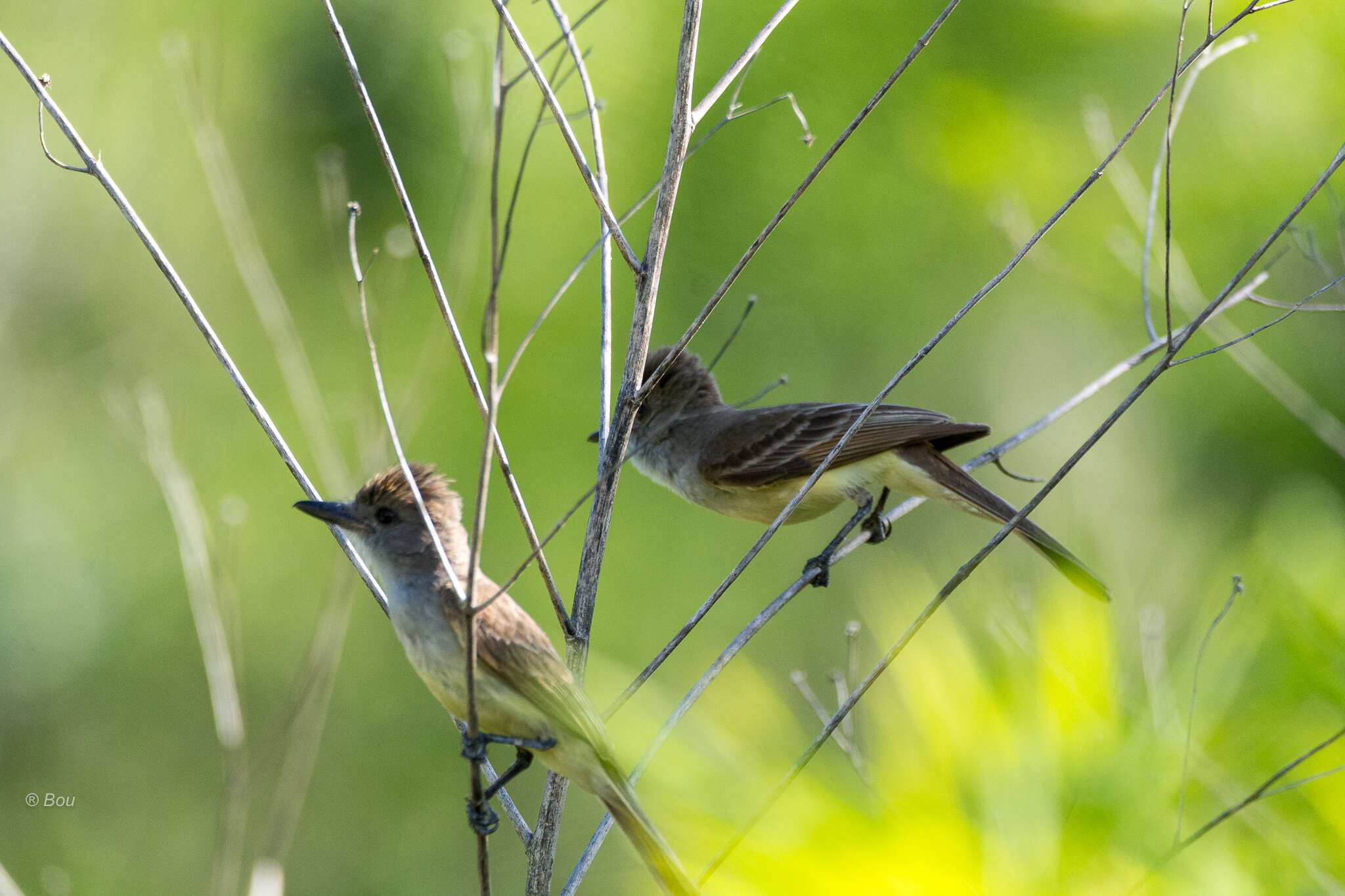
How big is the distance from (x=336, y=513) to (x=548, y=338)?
2.64 metres

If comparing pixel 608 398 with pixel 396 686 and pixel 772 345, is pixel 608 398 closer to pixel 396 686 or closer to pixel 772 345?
pixel 772 345

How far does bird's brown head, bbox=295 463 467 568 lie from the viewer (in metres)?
2.07

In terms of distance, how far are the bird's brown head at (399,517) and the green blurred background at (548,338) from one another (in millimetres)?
1038

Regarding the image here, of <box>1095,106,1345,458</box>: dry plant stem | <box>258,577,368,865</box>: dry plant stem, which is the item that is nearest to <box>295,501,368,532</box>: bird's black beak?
<box>258,577,368,865</box>: dry plant stem

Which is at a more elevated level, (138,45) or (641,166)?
(138,45)

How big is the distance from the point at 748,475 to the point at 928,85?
237 centimetres

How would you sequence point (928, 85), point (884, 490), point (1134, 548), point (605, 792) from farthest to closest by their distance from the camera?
point (928, 85)
point (1134, 548)
point (884, 490)
point (605, 792)

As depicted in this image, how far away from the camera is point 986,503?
2867 mm

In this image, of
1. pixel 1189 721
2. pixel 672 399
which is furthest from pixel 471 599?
pixel 672 399

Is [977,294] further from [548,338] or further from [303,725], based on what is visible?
[548,338]

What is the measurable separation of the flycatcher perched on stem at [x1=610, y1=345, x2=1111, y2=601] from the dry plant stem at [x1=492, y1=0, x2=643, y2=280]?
42.3 inches

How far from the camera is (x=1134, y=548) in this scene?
4172 millimetres

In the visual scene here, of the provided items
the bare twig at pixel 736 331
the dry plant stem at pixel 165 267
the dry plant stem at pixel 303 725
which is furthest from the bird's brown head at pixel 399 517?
the bare twig at pixel 736 331

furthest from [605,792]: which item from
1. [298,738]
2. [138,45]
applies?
[138,45]
